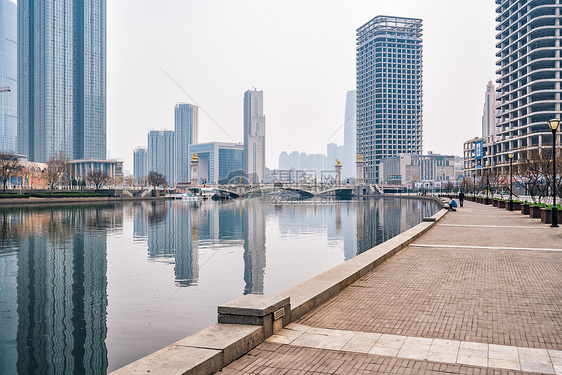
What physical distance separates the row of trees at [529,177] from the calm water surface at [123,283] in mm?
25345

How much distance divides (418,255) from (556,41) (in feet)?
447

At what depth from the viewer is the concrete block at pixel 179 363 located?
627 cm

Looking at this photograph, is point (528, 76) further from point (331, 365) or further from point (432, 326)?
point (331, 365)

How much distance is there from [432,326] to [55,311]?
11.4 meters

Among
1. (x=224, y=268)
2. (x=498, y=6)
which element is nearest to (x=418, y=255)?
(x=224, y=268)

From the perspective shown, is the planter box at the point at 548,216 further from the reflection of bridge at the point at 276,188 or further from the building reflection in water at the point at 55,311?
the reflection of bridge at the point at 276,188

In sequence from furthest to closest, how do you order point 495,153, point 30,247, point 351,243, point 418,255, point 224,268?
point 495,153 → point 351,243 → point 30,247 → point 224,268 → point 418,255

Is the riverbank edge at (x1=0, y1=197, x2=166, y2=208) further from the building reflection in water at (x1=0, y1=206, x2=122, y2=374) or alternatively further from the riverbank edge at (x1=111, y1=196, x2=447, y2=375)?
the riverbank edge at (x1=111, y1=196, x2=447, y2=375)

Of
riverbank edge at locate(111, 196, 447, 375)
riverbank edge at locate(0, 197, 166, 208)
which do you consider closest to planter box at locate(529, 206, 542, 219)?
riverbank edge at locate(111, 196, 447, 375)

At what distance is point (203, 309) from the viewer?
14914mm

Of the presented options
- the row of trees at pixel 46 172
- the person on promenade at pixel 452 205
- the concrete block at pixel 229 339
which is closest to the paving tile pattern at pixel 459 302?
the concrete block at pixel 229 339

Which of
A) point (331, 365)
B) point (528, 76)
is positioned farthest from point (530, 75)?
point (331, 365)

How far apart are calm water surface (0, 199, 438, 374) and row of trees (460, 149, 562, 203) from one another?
83.2 ft

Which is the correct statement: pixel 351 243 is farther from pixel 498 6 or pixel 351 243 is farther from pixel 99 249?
pixel 498 6
